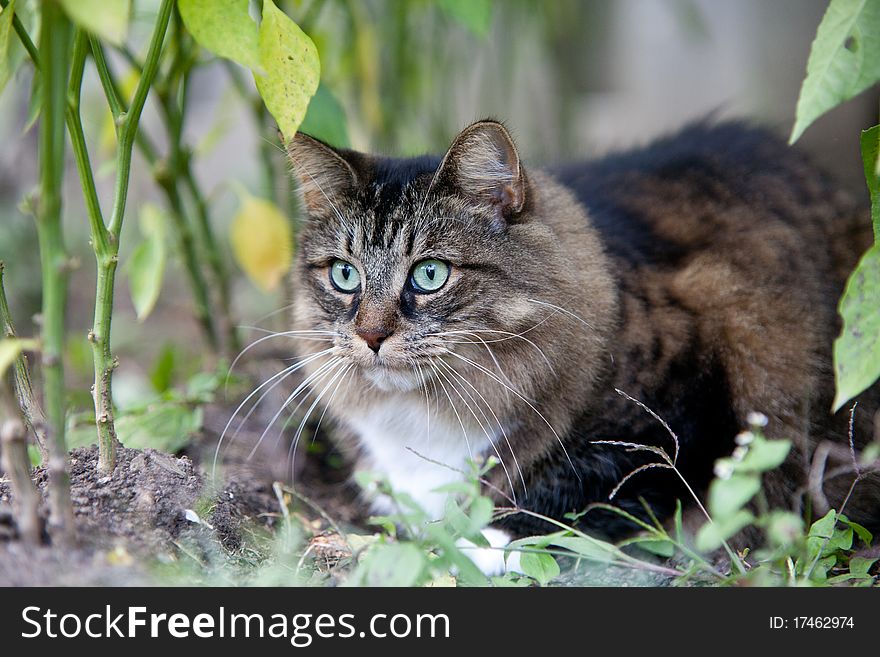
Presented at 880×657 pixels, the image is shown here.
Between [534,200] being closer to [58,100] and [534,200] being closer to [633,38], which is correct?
[58,100]

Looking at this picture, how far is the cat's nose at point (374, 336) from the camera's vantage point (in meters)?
1.85

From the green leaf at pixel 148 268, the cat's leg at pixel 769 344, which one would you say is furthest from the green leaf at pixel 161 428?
the cat's leg at pixel 769 344

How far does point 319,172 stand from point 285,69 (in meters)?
0.51

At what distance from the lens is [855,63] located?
137 centimetres

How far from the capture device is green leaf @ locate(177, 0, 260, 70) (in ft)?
4.80

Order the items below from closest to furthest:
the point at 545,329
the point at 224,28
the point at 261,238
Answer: the point at 224,28 → the point at 545,329 → the point at 261,238

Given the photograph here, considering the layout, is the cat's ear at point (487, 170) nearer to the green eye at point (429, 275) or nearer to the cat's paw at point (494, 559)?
the green eye at point (429, 275)

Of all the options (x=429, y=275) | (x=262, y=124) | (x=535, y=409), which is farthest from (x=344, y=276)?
(x=262, y=124)

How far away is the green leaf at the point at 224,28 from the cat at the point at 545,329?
0.49 metres

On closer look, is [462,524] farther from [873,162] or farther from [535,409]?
[873,162]

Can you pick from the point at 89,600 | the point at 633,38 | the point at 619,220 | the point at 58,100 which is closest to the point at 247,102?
the point at 619,220

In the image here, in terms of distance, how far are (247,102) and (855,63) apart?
77.7 inches

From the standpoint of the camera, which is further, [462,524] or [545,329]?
[545,329]

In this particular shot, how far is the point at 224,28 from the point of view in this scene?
4.84ft
